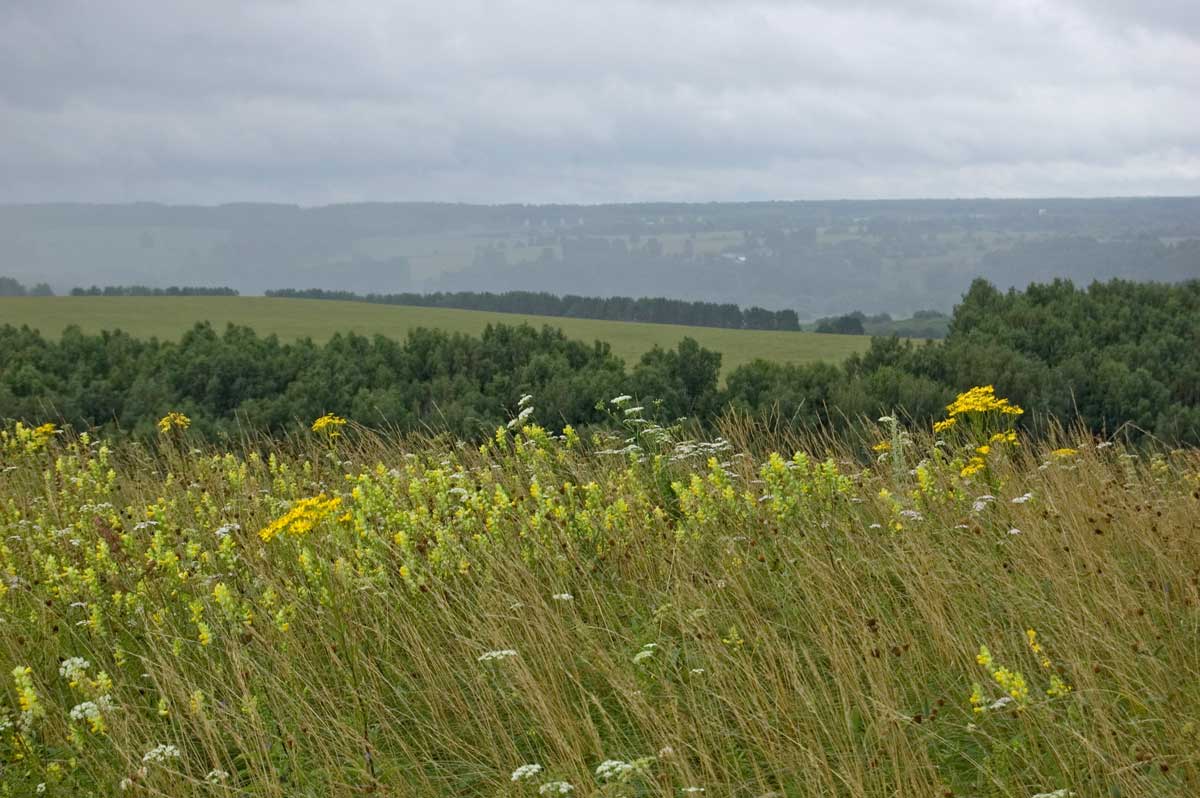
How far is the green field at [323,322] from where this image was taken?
1364 inches

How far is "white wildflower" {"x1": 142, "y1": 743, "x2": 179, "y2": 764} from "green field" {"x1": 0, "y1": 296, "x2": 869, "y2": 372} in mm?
25994

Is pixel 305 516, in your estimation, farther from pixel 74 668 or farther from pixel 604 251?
pixel 604 251

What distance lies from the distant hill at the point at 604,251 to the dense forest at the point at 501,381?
488ft

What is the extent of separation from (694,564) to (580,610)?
55 cm

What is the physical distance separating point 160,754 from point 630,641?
172cm

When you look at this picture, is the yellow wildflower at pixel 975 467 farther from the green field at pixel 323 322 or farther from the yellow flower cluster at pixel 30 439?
the green field at pixel 323 322

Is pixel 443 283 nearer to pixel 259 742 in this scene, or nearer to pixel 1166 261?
pixel 1166 261

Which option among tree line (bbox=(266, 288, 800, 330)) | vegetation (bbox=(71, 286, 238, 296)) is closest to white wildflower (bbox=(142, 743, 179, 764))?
tree line (bbox=(266, 288, 800, 330))

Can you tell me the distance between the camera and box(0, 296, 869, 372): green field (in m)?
34.7

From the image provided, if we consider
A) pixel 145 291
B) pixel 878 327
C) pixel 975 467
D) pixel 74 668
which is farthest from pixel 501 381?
pixel 878 327

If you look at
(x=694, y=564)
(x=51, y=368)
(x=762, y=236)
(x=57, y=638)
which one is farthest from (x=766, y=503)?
(x=762, y=236)

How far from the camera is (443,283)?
18162 cm

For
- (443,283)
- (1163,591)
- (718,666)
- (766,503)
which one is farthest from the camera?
(443,283)

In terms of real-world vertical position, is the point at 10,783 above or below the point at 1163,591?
below
